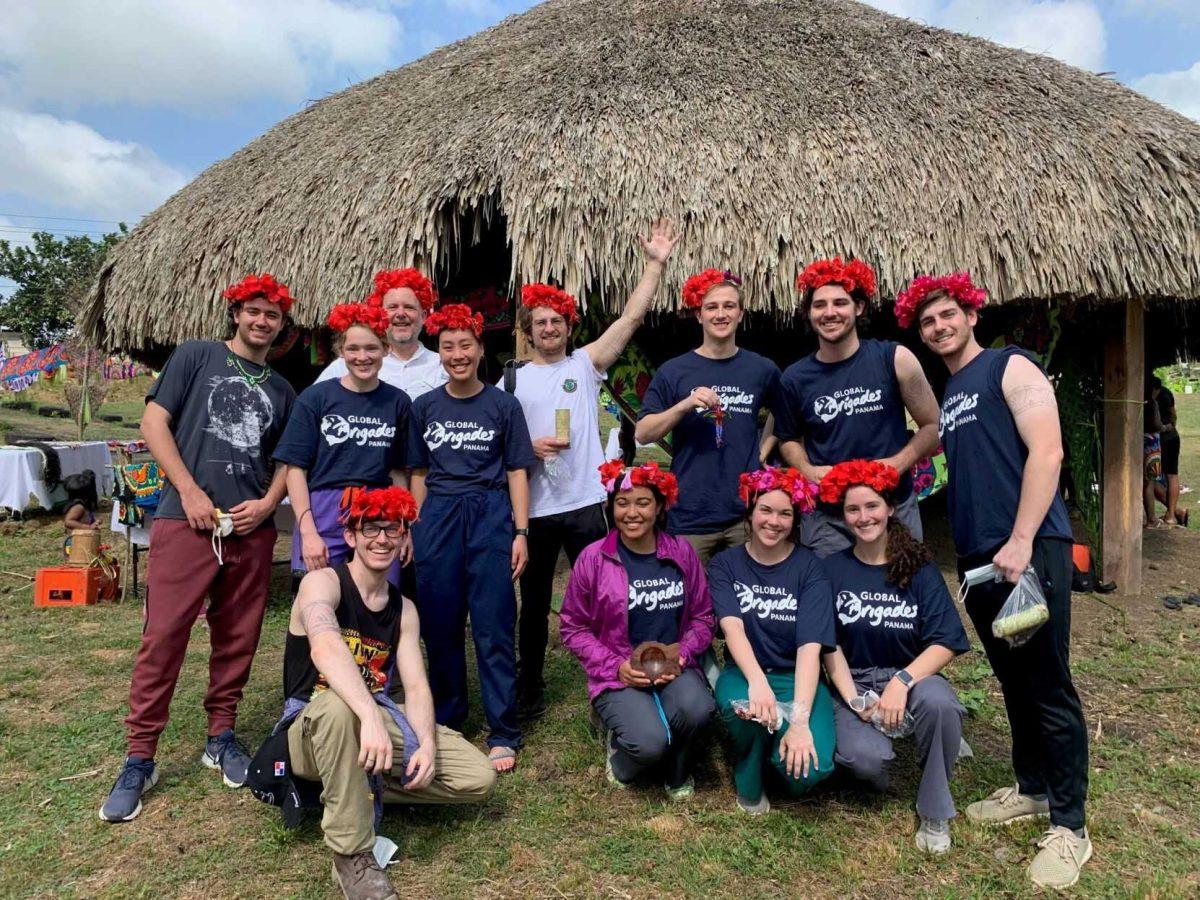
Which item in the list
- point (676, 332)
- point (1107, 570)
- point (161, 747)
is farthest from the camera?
point (676, 332)

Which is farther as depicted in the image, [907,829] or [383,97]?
[383,97]

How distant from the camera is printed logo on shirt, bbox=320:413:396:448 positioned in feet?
9.59

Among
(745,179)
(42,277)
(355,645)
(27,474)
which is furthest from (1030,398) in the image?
(42,277)

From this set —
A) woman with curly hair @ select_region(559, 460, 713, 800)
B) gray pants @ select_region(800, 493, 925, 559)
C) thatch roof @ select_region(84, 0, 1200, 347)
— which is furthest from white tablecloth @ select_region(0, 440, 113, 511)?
gray pants @ select_region(800, 493, 925, 559)

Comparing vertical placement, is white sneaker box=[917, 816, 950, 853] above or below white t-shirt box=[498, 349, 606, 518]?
below

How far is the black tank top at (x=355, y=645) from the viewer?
8.23 ft

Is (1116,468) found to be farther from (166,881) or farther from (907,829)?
(166,881)

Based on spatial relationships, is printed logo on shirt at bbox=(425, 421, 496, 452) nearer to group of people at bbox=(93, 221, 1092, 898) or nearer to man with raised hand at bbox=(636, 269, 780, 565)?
group of people at bbox=(93, 221, 1092, 898)

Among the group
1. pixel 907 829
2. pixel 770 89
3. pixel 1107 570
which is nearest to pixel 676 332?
pixel 770 89

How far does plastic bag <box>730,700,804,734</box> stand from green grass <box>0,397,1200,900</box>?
0.37 metres

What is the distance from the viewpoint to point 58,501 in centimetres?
902

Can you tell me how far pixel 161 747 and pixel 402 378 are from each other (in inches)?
71.1

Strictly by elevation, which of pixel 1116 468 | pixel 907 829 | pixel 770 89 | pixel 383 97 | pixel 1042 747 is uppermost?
pixel 383 97

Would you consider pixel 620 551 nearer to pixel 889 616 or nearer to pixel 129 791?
pixel 889 616
